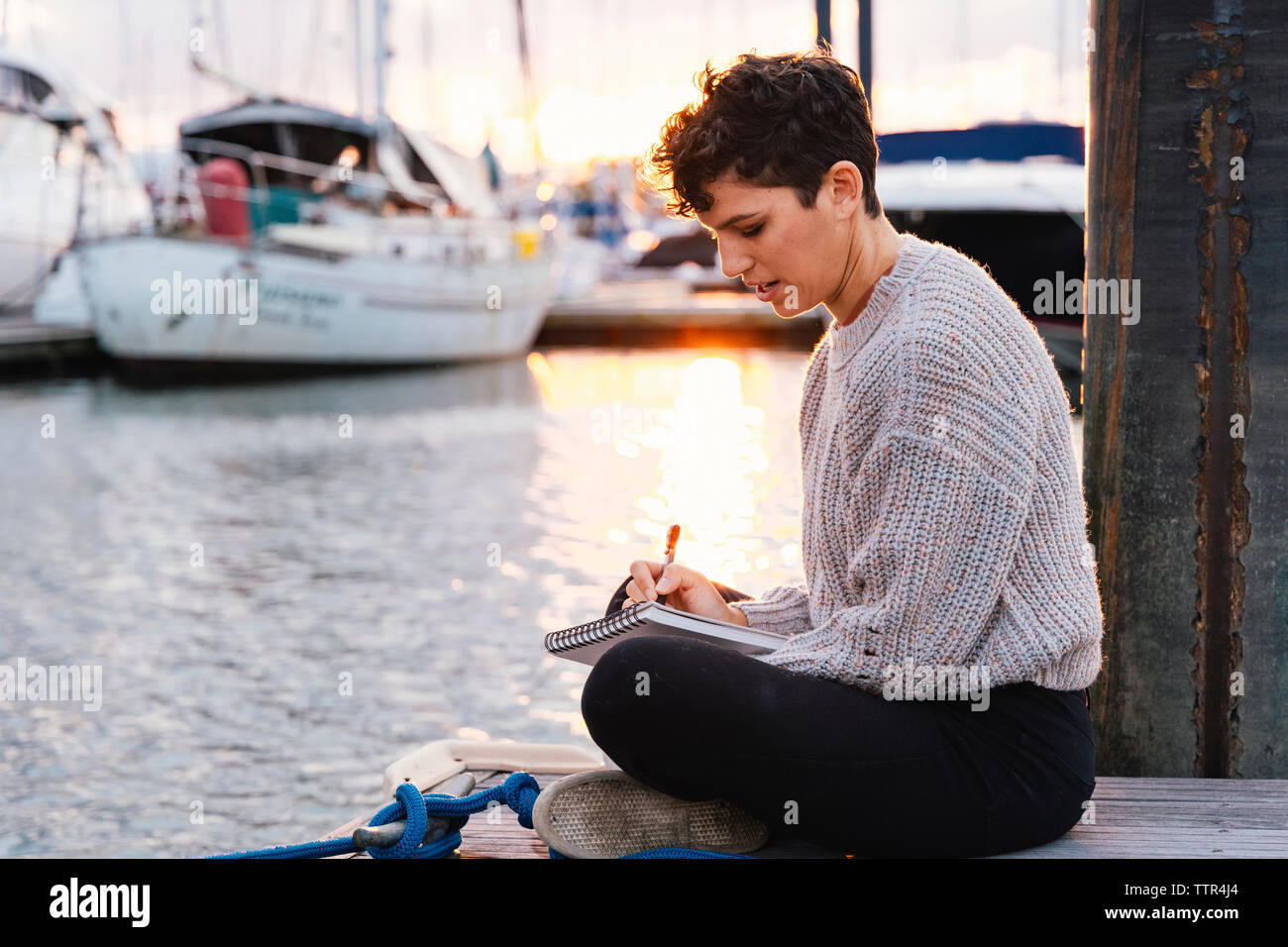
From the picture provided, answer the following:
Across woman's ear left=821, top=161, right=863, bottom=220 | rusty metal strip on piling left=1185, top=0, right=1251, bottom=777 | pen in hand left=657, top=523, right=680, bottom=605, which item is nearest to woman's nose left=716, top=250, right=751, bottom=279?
woman's ear left=821, top=161, right=863, bottom=220

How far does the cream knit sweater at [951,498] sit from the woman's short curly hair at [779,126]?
Answer: 0.68ft

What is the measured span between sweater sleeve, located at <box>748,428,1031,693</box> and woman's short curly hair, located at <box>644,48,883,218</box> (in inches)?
15.8

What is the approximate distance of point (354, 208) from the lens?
20703mm

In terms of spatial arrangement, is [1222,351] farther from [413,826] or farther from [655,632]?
[413,826]

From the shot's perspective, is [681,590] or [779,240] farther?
[681,590]

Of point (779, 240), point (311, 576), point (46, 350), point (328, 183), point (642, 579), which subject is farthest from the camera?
point (328, 183)

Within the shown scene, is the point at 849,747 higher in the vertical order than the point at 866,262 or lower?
lower

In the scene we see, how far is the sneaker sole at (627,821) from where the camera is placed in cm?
225

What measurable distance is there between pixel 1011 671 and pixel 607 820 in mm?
665

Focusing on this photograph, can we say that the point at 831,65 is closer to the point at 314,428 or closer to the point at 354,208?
the point at 314,428

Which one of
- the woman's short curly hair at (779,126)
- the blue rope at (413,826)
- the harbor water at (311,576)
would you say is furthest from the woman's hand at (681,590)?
the harbor water at (311,576)

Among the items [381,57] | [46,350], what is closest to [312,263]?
[46,350]

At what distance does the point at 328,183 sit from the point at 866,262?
20191 millimetres

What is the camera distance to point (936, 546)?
2004 mm
